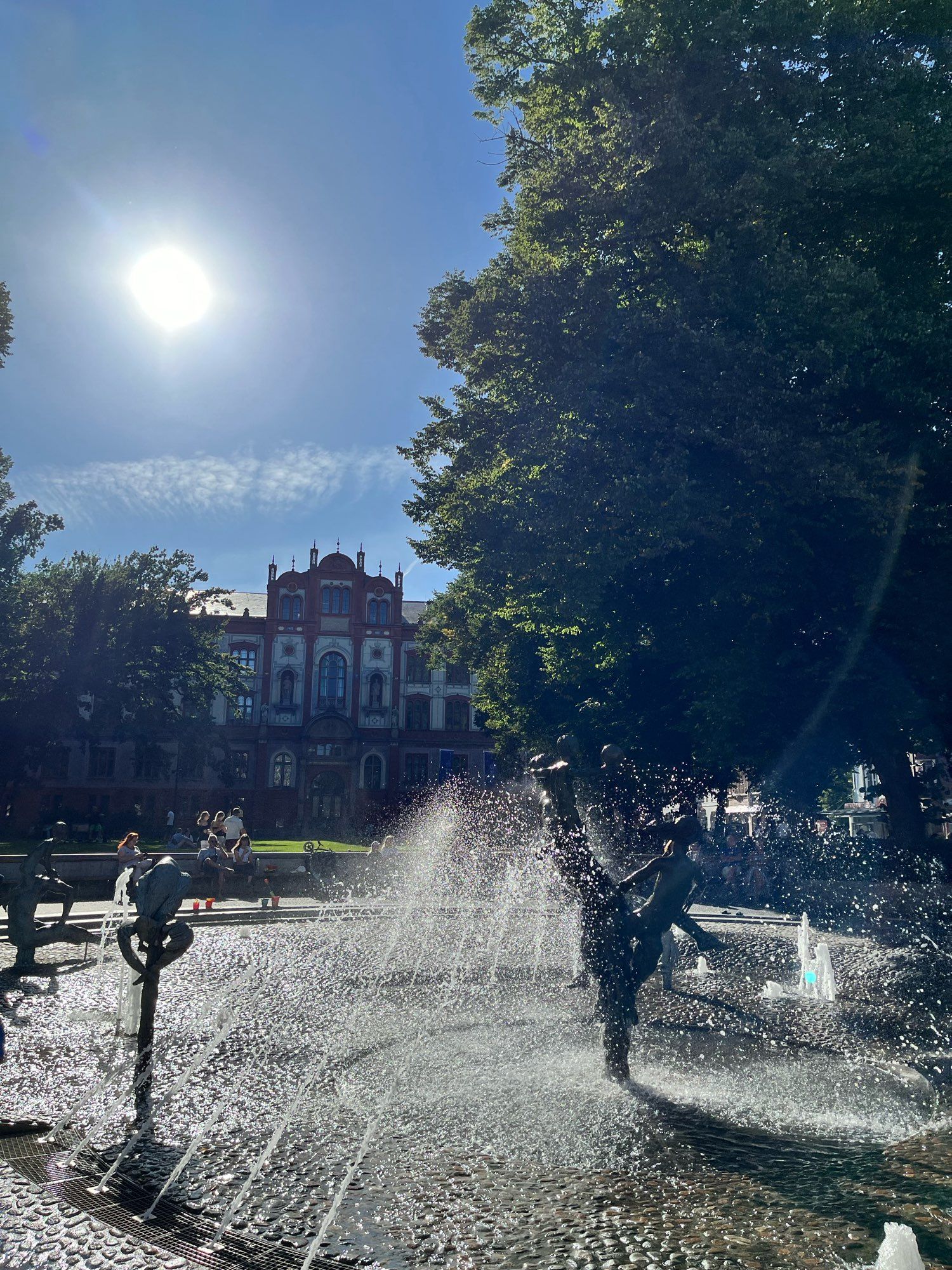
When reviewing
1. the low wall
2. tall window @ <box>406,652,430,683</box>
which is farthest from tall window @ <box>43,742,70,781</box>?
the low wall

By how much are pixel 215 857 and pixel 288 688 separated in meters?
32.3

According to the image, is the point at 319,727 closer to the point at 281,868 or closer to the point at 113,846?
the point at 113,846

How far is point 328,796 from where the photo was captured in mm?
49281

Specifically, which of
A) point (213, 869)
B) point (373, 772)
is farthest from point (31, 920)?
point (373, 772)

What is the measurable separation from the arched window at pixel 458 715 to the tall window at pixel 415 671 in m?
1.89

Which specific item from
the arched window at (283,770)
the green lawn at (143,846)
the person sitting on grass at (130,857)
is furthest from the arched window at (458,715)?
the person sitting on grass at (130,857)

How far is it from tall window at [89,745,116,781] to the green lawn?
1243cm

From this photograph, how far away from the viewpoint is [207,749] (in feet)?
138

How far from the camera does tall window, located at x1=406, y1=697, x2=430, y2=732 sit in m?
52.0

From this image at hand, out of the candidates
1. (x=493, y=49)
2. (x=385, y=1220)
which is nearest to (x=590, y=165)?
(x=493, y=49)

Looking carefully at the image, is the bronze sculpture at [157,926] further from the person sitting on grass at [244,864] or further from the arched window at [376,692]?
the arched window at [376,692]

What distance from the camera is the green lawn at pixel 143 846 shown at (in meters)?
26.3

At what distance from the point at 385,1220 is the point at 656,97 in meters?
16.4

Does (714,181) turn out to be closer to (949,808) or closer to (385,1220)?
(385,1220)
